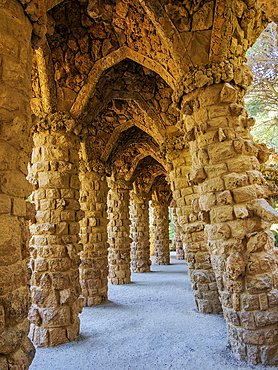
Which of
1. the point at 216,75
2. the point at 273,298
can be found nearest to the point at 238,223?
the point at 273,298

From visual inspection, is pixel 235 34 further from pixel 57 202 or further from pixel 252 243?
pixel 57 202

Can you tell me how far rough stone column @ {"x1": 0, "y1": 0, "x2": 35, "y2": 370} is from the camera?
7.39ft

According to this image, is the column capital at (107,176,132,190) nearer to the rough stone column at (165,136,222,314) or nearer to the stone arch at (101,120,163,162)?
the stone arch at (101,120,163,162)

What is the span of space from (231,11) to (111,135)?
588 cm

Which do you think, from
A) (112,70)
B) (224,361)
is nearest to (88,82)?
(112,70)

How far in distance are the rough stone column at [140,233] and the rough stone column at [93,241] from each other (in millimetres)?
6000

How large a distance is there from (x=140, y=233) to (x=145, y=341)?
9.57 m

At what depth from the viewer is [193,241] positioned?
6.53m

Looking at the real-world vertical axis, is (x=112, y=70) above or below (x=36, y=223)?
above

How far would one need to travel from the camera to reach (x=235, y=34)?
442 cm

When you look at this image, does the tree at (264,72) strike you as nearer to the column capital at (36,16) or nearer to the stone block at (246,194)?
the stone block at (246,194)

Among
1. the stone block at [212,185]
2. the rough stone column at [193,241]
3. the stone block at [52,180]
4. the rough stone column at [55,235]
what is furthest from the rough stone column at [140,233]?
the stone block at [212,185]

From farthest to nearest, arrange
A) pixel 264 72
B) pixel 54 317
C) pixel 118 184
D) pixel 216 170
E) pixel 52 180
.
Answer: pixel 118 184 → pixel 264 72 → pixel 52 180 → pixel 54 317 → pixel 216 170

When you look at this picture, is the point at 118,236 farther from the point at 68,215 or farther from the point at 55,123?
the point at 55,123
